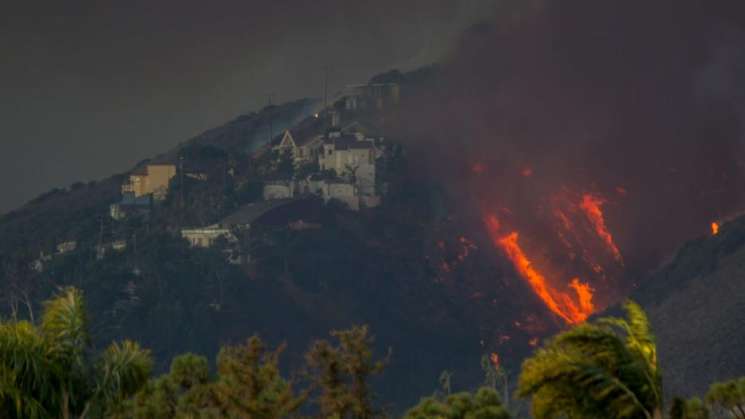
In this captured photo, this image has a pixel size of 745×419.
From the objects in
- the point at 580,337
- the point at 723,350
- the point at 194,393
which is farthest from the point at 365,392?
the point at 723,350

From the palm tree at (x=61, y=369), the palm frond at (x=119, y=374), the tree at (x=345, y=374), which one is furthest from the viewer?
the tree at (x=345, y=374)

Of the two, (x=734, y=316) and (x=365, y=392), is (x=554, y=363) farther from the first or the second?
(x=734, y=316)

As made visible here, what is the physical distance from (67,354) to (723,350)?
144 m

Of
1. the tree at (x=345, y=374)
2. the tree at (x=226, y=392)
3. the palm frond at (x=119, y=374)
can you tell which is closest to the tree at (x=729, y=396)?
the palm frond at (x=119, y=374)

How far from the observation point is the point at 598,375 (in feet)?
132

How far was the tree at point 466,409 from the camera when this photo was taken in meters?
64.1

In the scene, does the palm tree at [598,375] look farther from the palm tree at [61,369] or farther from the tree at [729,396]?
the palm tree at [61,369]

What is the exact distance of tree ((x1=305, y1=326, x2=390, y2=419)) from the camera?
73.2m

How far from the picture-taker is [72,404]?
1874 inches

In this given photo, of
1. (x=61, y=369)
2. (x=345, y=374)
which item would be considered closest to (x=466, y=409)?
(x=345, y=374)

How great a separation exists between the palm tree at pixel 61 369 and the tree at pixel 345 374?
24795 mm

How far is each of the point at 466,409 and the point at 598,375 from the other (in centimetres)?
2636

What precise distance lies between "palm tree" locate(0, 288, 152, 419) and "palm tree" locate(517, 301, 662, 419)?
13211 millimetres

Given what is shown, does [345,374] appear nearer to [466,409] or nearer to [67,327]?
[466,409]
